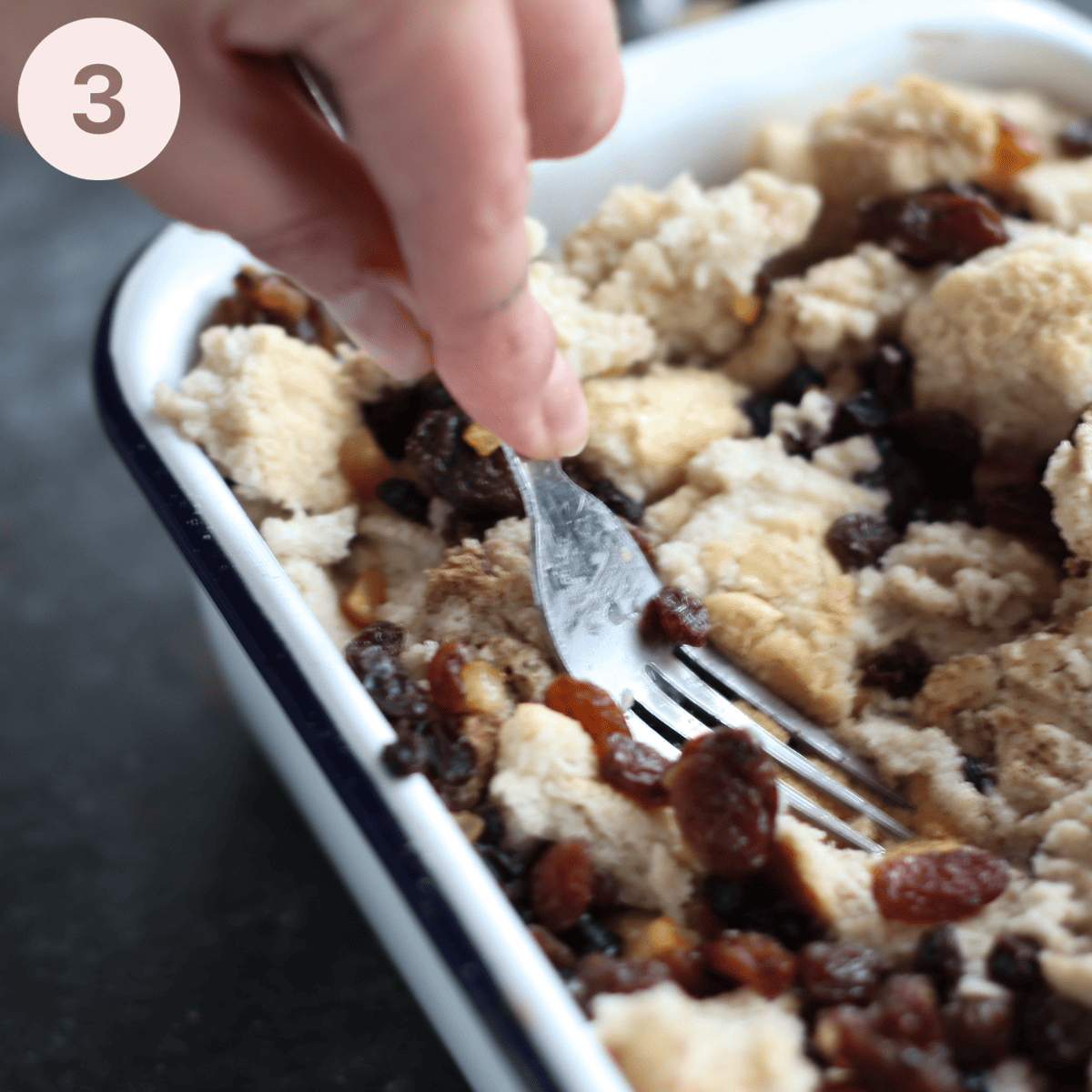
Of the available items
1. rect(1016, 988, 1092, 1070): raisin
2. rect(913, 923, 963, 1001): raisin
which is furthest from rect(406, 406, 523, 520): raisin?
rect(1016, 988, 1092, 1070): raisin

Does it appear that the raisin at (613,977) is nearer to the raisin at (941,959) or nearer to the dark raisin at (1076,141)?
the raisin at (941,959)

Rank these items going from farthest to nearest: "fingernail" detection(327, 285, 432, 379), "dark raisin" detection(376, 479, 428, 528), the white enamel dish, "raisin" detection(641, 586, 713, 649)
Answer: "dark raisin" detection(376, 479, 428, 528) → "raisin" detection(641, 586, 713, 649) → "fingernail" detection(327, 285, 432, 379) → the white enamel dish

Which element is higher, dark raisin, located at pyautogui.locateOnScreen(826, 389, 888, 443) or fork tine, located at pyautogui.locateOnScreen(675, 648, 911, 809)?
dark raisin, located at pyautogui.locateOnScreen(826, 389, 888, 443)

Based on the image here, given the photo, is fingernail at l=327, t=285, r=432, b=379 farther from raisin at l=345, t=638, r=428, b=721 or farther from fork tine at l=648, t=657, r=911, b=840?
fork tine at l=648, t=657, r=911, b=840

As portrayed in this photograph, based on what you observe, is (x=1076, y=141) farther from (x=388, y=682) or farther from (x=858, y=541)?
(x=388, y=682)

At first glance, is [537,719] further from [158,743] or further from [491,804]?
[158,743]
